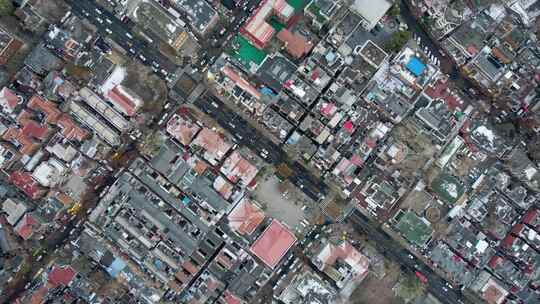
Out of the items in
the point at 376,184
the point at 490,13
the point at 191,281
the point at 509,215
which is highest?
the point at 490,13

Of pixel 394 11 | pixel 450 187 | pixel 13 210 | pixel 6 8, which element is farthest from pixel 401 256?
pixel 6 8

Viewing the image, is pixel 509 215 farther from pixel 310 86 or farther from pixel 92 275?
pixel 92 275

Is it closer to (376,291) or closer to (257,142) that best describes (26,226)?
(257,142)

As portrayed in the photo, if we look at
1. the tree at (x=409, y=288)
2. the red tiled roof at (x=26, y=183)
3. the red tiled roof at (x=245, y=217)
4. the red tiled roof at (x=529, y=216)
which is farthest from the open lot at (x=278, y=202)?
the red tiled roof at (x=529, y=216)

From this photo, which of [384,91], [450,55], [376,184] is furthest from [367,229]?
[450,55]

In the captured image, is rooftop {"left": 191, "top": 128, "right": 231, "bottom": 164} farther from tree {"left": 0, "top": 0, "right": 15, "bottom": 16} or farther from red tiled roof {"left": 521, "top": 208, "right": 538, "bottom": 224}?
red tiled roof {"left": 521, "top": 208, "right": 538, "bottom": 224}

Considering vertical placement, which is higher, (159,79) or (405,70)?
(405,70)
